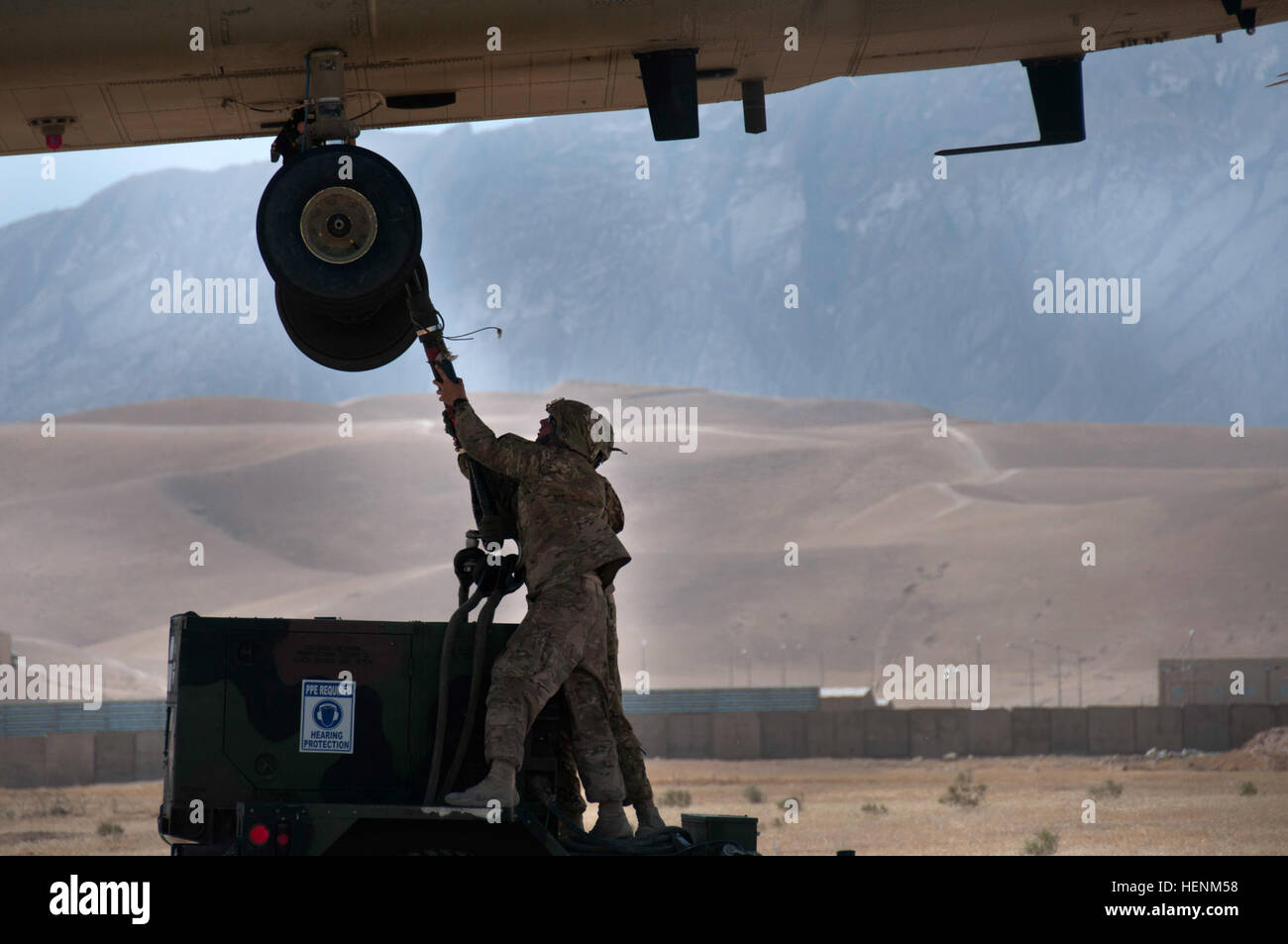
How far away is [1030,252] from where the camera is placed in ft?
565

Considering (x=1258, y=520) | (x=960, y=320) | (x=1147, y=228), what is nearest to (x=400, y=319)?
(x=1258, y=520)

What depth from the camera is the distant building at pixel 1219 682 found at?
54219 millimetres

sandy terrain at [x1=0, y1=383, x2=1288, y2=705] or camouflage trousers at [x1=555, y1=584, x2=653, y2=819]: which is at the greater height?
sandy terrain at [x1=0, y1=383, x2=1288, y2=705]

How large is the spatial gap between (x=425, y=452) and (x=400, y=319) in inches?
3846

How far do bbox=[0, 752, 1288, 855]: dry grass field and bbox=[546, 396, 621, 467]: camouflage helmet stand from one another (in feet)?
63.9

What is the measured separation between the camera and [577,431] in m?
7.02

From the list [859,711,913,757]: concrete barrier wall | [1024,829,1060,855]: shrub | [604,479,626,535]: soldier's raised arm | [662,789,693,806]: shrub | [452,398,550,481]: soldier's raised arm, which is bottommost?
[1024,829,1060,855]: shrub

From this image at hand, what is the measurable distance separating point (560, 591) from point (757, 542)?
84.8 metres

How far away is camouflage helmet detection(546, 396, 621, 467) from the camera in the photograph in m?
7.01
